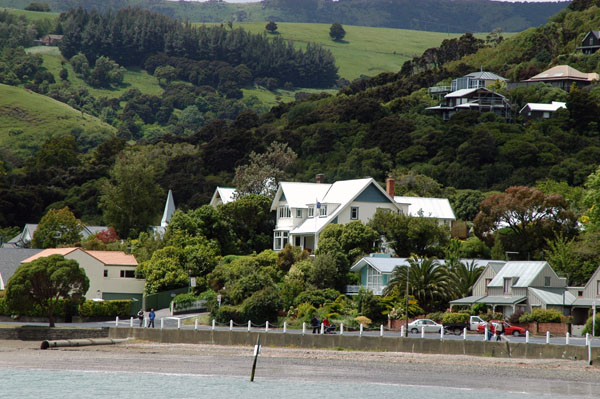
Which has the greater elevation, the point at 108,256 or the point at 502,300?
the point at 108,256

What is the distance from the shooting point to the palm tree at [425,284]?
61.2 m

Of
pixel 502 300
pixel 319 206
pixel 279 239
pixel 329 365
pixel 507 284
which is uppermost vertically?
pixel 319 206

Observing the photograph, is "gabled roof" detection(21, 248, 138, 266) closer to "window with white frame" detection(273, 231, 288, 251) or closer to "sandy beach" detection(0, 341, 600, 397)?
"window with white frame" detection(273, 231, 288, 251)

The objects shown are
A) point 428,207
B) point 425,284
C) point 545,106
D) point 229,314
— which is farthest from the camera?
point 545,106

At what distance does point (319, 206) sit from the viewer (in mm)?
76562

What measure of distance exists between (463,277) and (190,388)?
2923 cm

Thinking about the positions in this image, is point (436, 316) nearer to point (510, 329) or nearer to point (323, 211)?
point (510, 329)

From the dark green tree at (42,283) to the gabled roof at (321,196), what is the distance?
73.2 ft

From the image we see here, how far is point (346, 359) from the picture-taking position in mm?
47844

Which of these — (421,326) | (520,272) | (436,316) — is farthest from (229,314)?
(520,272)

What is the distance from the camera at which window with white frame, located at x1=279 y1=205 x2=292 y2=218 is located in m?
81.0

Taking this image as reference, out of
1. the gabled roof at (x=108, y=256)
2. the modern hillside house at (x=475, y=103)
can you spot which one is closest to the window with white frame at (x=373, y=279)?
the gabled roof at (x=108, y=256)

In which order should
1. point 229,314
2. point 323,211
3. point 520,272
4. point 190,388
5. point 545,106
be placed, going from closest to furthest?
point 190,388 → point 229,314 → point 520,272 → point 323,211 → point 545,106

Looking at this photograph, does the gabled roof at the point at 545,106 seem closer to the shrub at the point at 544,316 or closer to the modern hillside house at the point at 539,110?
the modern hillside house at the point at 539,110
